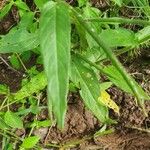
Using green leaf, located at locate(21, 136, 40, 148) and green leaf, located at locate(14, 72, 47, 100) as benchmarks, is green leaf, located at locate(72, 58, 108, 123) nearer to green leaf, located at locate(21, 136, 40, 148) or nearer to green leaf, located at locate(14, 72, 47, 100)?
green leaf, located at locate(14, 72, 47, 100)

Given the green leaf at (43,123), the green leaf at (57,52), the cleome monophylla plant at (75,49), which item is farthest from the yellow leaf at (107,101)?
the green leaf at (57,52)

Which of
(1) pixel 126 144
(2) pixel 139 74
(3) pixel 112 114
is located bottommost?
(1) pixel 126 144

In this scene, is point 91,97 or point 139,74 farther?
point 139,74

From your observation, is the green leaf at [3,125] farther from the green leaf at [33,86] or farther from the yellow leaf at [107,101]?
the yellow leaf at [107,101]

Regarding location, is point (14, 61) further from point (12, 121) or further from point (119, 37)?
point (119, 37)

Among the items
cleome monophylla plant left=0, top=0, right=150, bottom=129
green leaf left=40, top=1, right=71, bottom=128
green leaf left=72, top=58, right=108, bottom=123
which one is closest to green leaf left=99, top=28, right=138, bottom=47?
cleome monophylla plant left=0, top=0, right=150, bottom=129

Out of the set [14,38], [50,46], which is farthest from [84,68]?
[50,46]

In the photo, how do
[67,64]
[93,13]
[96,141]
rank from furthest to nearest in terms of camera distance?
1. [96,141]
2. [93,13]
3. [67,64]

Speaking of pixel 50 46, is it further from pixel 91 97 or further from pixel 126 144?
pixel 126 144
